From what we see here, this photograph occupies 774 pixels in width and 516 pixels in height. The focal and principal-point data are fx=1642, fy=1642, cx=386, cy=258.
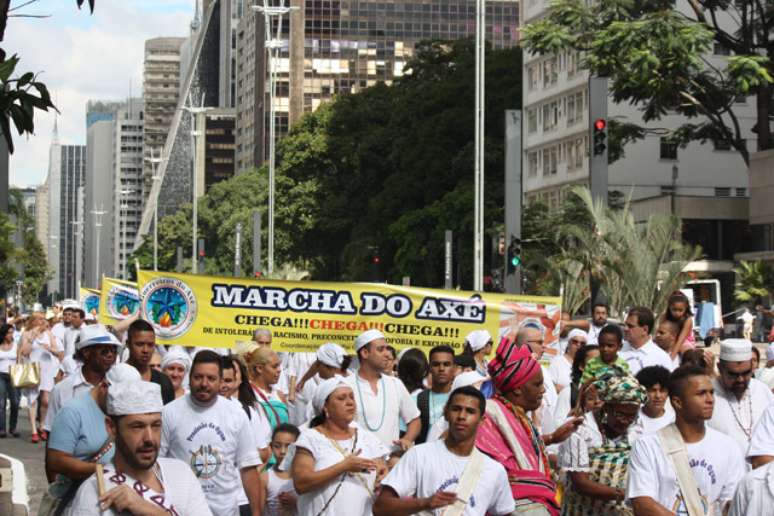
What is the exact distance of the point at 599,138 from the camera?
74.3 ft

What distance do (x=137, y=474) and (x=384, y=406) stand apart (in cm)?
514

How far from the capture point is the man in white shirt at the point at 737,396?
Result: 27.0 feet

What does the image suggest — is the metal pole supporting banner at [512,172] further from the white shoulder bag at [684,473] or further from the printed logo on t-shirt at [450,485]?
the printed logo on t-shirt at [450,485]

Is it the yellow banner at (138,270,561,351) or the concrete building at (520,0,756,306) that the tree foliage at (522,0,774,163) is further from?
the yellow banner at (138,270,561,351)

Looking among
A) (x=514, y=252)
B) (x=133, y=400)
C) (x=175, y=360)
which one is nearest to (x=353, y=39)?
(x=514, y=252)

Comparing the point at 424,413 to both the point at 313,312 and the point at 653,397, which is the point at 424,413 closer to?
the point at 653,397

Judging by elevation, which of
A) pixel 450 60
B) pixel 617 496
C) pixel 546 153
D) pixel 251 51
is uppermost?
pixel 251 51

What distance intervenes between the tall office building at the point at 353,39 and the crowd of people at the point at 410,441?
131 m

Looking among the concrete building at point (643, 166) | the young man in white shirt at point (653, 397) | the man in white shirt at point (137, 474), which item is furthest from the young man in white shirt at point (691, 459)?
the concrete building at point (643, 166)

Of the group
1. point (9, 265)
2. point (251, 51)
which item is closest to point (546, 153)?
point (9, 265)

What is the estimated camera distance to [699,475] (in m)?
6.75

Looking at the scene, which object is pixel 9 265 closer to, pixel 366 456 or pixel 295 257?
pixel 295 257

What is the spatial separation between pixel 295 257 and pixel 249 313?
7194 centimetres

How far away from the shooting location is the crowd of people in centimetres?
540
